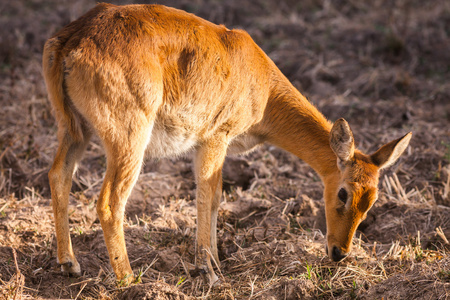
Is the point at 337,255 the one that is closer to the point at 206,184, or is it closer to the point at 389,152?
the point at 389,152

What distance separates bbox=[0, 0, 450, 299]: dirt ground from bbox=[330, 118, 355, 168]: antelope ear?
1037 mm

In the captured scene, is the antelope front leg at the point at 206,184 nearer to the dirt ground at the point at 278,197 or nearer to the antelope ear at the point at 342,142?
the dirt ground at the point at 278,197

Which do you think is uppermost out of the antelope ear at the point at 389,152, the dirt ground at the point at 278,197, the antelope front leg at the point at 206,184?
the antelope ear at the point at 389,152

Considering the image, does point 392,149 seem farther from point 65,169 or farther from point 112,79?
point 65,169

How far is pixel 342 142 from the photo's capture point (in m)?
5.14

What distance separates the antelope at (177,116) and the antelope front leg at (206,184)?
0.4 inches

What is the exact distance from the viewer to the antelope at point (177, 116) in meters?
4.65

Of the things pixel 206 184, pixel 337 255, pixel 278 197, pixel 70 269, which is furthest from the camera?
pixel 278 197

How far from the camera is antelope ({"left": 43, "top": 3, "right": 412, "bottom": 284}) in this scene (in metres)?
4.65

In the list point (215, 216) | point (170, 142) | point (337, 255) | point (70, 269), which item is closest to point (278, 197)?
point (215, 216)

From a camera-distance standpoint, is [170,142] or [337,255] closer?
[337,255]

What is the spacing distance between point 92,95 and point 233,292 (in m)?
2.14

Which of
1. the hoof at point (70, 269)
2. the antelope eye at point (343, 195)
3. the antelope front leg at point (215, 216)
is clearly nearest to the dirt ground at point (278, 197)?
the hoof at point (70, 269)

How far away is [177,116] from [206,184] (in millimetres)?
768
